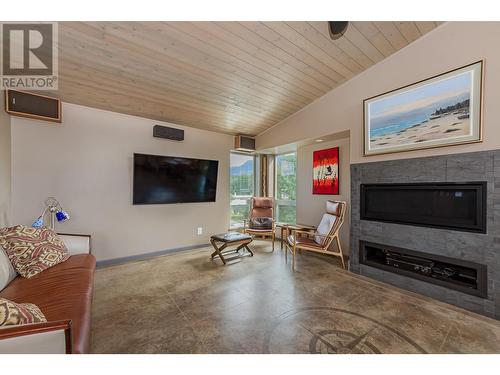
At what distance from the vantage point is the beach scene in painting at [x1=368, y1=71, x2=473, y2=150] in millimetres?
2188

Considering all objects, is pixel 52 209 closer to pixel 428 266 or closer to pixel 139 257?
pixel 139 257

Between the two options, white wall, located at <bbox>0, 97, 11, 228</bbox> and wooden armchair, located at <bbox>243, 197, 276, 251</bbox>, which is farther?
wooden armchair, located at <bbox>243, 197, 276, 251</bbox>

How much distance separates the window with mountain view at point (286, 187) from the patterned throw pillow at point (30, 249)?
4177mm

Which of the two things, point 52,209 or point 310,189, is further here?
point 310,189

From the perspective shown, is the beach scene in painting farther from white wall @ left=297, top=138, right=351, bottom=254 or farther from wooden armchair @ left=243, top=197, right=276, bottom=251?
wooden armchair @ left=243, top=197, right=276, bottom=251

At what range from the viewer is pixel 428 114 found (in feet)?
7.98

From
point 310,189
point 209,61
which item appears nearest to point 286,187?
point 310,189

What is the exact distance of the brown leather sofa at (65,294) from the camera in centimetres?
122

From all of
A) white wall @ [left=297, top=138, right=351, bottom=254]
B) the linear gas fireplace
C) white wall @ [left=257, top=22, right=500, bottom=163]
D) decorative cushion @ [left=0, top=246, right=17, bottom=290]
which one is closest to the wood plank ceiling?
white wall @ [left=257, top=22, right=500, bottom=163]

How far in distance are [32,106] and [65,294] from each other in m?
2.58

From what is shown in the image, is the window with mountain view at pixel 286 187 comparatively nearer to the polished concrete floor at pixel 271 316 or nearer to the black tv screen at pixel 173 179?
the black tv screen at pixel 173 179

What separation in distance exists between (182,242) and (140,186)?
135cm

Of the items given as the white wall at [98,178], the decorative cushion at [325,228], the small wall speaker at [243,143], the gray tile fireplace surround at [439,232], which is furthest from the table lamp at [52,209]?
the gray tile fireplace surround at [439,232]

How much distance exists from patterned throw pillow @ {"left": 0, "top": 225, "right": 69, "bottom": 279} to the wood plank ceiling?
6.05 feet
